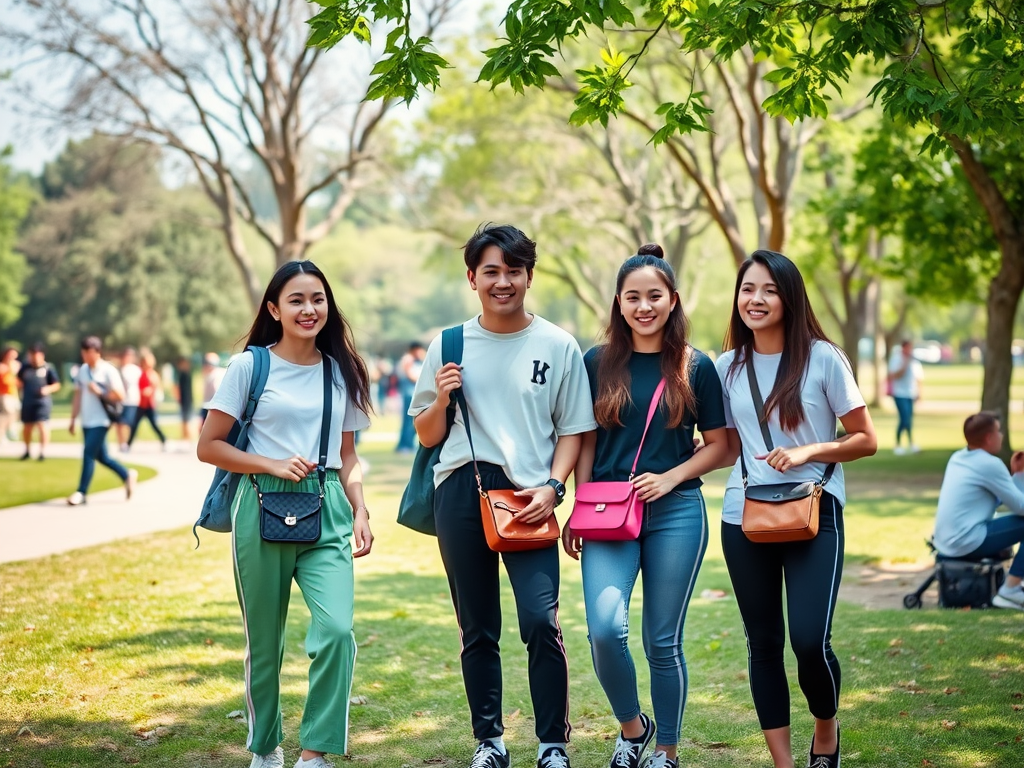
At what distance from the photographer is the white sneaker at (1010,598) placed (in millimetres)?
8031

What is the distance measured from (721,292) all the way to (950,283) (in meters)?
25.6

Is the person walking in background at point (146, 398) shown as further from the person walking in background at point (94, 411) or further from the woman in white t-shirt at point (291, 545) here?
the woman in white t-shirt at point (291, 545)

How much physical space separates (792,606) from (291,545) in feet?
6.74

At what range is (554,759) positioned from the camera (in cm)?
443

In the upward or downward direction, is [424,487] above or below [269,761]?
above

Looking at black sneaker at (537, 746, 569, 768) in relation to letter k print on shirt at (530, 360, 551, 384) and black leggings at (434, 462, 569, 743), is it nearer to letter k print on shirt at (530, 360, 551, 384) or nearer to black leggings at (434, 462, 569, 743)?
black leggings at (434, 462, 569, 743)

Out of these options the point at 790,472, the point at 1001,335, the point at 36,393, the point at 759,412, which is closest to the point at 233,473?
the point at 759,412

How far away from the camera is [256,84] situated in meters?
22.0

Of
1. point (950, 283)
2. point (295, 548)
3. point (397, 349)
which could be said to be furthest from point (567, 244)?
point (397, 349)

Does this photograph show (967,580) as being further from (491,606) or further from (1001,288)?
(1001,288)

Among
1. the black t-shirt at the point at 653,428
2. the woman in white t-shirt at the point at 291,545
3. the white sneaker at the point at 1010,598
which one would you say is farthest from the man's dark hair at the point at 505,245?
the white sneaker at the point at 1010,598

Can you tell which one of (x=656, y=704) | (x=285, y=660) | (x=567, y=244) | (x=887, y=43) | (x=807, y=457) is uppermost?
(x=567, y=244)

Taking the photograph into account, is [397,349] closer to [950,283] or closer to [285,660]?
[950,283]

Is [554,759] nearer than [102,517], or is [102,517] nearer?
[554,759]
